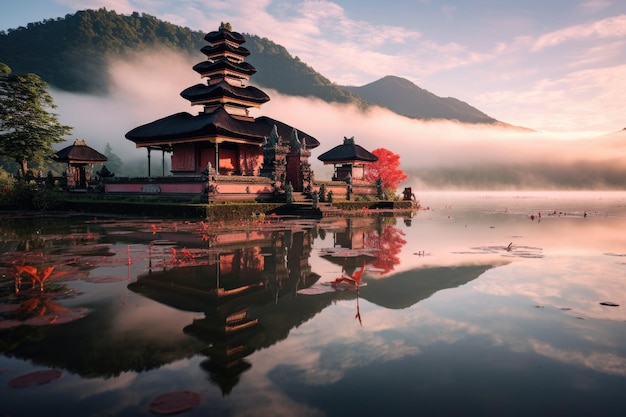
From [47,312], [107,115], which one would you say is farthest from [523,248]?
[107,115]

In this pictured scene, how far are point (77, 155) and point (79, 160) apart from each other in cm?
53

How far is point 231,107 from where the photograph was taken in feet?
120

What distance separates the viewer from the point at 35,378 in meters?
3.97

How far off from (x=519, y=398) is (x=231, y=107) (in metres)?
35.7

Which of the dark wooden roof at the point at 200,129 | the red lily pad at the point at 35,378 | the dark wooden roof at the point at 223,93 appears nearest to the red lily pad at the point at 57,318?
the red lily pad at the point at 35,378

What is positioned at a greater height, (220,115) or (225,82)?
(225,82)

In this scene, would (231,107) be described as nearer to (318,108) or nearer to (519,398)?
(519,398)

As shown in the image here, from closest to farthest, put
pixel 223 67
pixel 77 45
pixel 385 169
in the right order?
1. pixel 223 67
2. pixel 385 169
3. pixel 77 45

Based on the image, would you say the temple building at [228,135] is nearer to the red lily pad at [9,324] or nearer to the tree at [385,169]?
the tree at [385,169]

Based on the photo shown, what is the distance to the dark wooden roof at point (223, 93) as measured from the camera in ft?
115

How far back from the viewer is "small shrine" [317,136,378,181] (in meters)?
44.9

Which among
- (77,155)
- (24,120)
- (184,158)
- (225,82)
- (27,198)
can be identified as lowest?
(27,198)

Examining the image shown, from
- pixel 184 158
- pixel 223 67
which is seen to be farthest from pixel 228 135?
pixel 223 67

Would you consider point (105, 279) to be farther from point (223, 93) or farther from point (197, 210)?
point (223, 93)
